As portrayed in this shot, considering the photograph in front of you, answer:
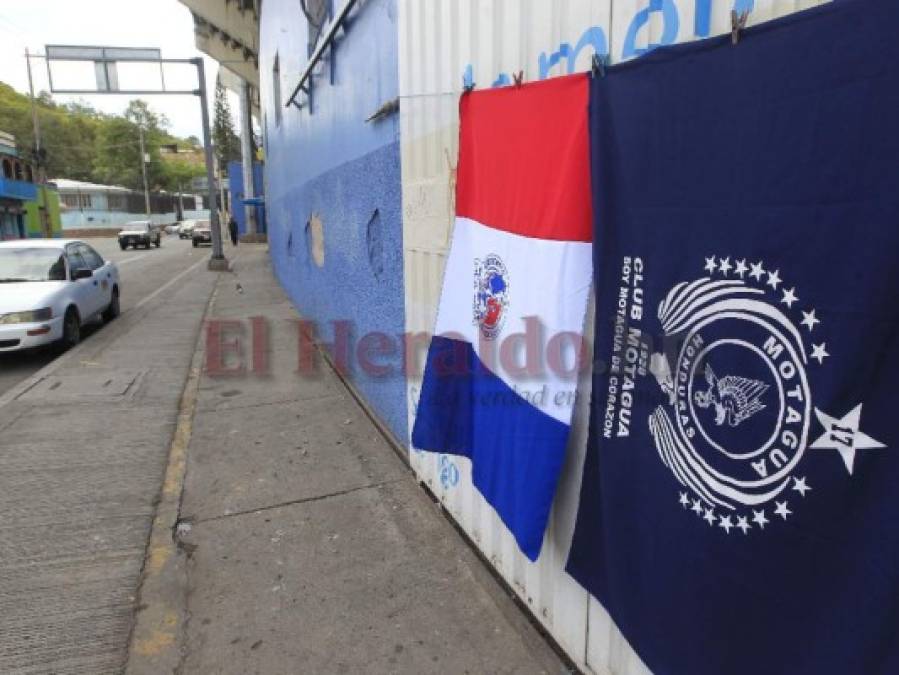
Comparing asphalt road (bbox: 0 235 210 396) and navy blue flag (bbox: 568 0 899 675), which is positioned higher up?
navy blue flag (bbox: 568 0 899 675)

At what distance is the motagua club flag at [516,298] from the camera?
219 cm

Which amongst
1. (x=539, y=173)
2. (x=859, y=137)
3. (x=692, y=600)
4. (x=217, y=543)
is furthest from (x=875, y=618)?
(x=217, y=543)

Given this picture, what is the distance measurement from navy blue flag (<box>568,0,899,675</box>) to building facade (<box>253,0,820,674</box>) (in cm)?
22

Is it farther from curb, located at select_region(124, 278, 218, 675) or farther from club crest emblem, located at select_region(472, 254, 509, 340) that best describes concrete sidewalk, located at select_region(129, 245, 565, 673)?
club crest emblem, located at select_region(472, 254, 509, 340)

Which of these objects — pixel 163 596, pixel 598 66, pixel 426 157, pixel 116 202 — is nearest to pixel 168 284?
pixel 426 157

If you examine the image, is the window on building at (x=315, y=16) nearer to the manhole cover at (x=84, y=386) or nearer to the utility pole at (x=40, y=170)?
the manhole cover at (x=84, y=386)

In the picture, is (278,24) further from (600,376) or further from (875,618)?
(875,618)

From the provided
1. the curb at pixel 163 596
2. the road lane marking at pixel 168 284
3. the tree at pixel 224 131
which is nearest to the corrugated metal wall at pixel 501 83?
the curb at pixel 163 596

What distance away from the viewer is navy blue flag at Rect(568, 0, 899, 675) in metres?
1.27

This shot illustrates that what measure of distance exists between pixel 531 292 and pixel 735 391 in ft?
3.18

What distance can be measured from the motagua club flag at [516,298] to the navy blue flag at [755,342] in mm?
162

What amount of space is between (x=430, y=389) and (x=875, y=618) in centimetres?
214

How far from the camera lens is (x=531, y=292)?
2422mm

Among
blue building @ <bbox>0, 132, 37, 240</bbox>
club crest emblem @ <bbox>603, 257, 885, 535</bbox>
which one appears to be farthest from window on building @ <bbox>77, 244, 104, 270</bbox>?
blue building @ <bbox>0, 132, 37, 240</bbox>
